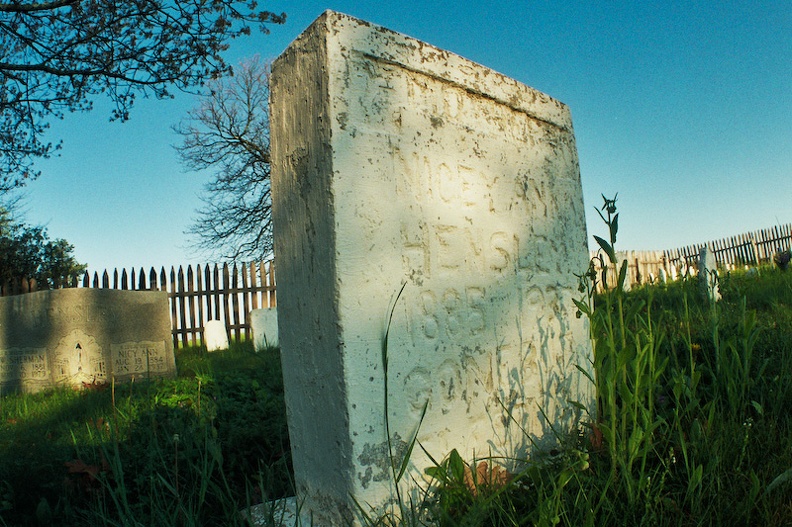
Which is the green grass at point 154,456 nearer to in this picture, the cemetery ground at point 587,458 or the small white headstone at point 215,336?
the cemetery ground at point 587,458

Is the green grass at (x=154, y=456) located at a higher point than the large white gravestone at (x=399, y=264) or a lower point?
lower

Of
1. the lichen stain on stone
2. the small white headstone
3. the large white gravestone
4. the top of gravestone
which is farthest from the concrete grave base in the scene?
the small white headstone

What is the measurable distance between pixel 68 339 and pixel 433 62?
20.1ft

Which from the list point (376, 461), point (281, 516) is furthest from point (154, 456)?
point (376, 461)

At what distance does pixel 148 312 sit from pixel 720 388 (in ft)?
20.7

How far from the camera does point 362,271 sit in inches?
65.9

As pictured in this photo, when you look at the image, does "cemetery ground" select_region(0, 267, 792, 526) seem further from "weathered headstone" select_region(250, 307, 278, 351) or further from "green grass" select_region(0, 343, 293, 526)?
"weathered headstone" select_region(250, 307, 278, 351)

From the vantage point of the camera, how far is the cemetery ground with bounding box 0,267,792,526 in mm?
1633

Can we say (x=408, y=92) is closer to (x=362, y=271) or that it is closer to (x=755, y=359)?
(x=362, y=271)

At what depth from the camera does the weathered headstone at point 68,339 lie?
20.6 ft

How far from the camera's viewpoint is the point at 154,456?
2.59 m

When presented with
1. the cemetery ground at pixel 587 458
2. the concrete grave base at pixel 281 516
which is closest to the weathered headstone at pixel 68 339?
the cemetery ground at pixel 587 458

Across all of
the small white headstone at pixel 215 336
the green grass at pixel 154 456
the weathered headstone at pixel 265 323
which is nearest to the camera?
the green grass at pixel 154 456

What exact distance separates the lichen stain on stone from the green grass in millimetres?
362
